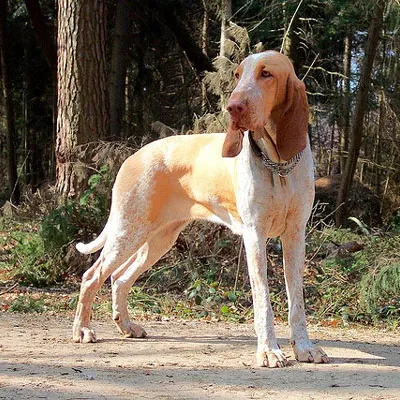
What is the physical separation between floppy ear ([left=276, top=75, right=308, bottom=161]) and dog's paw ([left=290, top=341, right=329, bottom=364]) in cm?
121

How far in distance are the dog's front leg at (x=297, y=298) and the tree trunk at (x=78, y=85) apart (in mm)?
5949

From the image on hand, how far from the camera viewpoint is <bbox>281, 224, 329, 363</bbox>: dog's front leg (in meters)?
5.03

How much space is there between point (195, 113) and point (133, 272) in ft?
24.6

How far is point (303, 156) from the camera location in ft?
16.6

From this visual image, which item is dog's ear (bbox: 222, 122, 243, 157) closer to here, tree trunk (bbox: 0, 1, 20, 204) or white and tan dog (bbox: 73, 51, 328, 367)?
white and tan dog (bbox: 73, 51, 328, 367)

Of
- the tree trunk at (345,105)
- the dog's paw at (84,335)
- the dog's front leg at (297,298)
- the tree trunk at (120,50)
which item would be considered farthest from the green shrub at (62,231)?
the tree trunk at (345,105)

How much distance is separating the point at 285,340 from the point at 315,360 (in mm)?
1192

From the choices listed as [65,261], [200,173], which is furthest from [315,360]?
[65,261]

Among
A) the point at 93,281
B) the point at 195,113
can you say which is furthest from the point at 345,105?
the point at 93,281

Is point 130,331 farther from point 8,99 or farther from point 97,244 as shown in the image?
point 8,99

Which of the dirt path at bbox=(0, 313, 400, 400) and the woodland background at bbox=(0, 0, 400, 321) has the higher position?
the woodland background at bbox=(0, 0, 400, 321)

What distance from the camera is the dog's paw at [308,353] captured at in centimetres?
500

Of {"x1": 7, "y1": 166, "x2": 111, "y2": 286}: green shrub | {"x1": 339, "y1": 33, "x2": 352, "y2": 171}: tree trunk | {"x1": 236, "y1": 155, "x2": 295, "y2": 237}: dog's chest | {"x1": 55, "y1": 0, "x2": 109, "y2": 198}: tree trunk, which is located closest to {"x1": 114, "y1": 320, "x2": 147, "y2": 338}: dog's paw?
{"x1": 236, "y1": 155, "x2": 295, "y2": 237}: dog's chest

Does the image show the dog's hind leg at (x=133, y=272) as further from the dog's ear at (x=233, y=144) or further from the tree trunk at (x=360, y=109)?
the tree trunk at (x=360, y=109)
